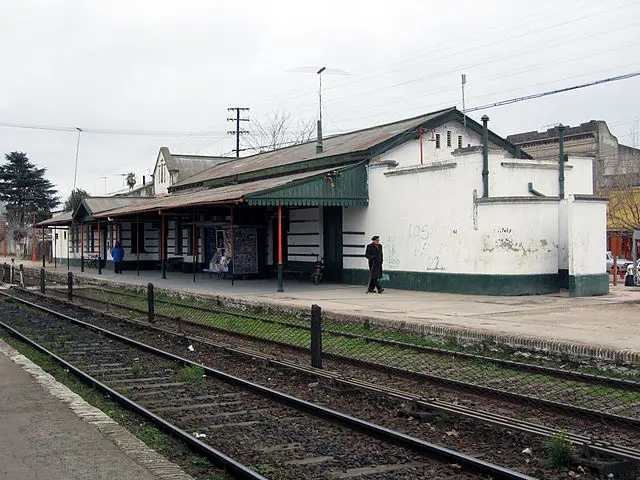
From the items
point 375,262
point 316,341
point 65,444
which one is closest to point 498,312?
point 375,262

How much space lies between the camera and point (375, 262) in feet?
66.2

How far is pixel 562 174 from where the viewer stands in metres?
20.7

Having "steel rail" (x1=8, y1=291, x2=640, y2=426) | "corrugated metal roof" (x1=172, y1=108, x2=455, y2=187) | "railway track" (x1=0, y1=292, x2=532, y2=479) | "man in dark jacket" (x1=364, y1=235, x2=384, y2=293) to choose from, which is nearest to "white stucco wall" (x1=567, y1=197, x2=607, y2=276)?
"man in dark jacket" (x1=364, y1=235, x2=384, y2=293)

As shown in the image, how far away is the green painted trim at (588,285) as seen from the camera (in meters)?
18.4

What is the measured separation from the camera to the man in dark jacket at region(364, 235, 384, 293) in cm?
1986

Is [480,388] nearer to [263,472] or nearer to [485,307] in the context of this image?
[263,472]

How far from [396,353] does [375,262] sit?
324 inches

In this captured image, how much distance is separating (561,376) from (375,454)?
14.2ft

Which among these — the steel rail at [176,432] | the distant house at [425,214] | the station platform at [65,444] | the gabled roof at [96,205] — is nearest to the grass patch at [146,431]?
the steel rail at [176,432]

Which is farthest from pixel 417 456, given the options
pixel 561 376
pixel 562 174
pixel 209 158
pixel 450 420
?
pixel 209 158

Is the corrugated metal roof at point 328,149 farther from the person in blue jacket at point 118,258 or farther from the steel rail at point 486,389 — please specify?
the steel rail at point 486,389

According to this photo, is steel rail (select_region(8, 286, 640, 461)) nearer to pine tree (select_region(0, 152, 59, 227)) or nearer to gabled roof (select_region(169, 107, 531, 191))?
gabled roof (select_region(169, 107, 531, 191))

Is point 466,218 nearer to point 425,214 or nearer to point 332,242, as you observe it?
point 425,214

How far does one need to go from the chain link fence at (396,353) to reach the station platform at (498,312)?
397mm
